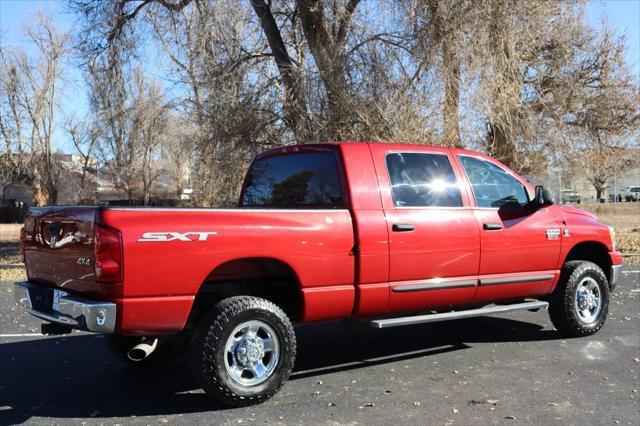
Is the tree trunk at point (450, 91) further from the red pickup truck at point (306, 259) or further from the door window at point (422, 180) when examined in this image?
the door window at point (422, 180)

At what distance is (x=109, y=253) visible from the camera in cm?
414

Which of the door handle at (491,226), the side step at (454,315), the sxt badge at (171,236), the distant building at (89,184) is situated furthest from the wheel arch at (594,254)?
the distant building at (89,184)

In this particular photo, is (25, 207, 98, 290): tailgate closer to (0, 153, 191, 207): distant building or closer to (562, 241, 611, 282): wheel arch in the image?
(562, 241, 611, 282): wheel arch

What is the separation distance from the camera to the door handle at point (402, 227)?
5277 mm

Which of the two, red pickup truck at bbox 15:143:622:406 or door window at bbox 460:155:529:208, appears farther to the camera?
door window at bbox 460:155:529:208

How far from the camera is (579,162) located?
1838 centimetres

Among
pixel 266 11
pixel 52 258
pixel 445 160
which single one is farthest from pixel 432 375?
pixel 266 11

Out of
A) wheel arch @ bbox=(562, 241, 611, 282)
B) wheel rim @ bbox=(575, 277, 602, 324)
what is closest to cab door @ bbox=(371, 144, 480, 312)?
wheel rim @ bbox=(575, 277, 602, 324)

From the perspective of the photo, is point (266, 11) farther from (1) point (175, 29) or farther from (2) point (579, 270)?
(2) point (579, 270)

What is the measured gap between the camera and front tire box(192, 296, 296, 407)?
14.7 feet

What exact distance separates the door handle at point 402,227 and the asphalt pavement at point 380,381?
911mm

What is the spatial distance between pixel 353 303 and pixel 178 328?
147 cm

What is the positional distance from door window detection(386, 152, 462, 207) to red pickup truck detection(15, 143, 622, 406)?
1 centimetres

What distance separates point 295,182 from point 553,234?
8.96ft
